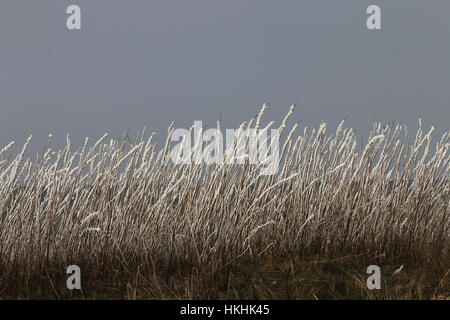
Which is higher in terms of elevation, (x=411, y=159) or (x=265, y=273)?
(x=411, y=159)

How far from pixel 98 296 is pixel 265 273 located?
1.04 metres

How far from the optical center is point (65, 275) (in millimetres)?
3523

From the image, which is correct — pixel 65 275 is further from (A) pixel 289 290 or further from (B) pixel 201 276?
(A) pixel 289 290

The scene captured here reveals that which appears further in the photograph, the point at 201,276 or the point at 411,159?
the point at 411,159

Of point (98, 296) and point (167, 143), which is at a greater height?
point (167, 143)

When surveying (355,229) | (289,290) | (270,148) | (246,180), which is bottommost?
(289,290)

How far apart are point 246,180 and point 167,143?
0.75 m

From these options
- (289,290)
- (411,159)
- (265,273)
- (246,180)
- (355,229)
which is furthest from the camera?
(411,159)

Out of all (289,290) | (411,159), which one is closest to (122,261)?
(289,290)

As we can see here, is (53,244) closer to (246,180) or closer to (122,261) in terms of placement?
(122,261)

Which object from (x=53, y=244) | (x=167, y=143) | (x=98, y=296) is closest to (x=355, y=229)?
(x=167, y=143)

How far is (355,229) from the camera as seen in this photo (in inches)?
151
